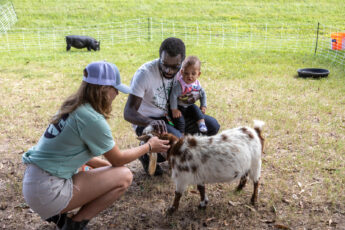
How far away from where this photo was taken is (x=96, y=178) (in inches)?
119

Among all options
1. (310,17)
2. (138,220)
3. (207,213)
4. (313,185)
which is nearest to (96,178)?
(138,220)

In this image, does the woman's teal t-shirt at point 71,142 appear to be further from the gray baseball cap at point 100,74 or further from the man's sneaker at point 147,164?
the man's sneaker at point 147,164

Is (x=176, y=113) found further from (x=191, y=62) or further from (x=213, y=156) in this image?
(x=213, y=156)

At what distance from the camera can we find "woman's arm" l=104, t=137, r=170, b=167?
2.95 metres

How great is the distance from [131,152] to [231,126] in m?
3.09

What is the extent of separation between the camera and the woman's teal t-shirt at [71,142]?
271cm

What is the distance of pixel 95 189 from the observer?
2982 millimetres

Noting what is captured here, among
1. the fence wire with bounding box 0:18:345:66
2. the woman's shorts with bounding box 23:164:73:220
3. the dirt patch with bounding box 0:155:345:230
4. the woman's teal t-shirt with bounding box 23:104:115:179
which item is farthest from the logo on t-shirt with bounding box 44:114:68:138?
the fence wire with bounding box 0:18:345:66

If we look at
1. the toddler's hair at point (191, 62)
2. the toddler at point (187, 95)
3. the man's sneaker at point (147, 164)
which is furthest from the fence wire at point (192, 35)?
the man's sneaker at point (147, 164)

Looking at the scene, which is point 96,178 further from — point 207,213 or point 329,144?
point 329,144

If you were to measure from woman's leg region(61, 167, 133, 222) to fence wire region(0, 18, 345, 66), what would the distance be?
10111mm

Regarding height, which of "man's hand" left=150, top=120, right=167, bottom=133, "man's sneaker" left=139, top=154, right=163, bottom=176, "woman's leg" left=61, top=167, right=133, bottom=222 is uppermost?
"man's hand" left=150, top=120, right=167, bottom=133

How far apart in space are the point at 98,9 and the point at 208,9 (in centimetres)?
632

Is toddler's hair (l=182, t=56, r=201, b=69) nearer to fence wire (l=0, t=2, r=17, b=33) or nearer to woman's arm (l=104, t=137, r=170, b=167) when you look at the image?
woman's arm (l=104, t=137, r=170, b=167)
